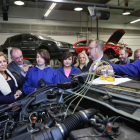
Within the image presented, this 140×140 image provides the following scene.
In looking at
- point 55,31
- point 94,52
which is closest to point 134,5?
point 55,31

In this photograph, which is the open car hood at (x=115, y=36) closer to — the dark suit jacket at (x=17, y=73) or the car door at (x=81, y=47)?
the car door at (x=81, y=47)

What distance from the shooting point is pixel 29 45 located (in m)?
6.64

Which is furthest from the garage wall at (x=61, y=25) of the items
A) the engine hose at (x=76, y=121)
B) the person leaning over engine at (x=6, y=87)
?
the engine hose at (x=76, y=121)

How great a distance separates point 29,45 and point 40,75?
15.4 ft

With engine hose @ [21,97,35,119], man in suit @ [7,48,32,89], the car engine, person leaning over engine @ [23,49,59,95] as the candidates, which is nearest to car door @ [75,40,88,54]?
man in suit @ [7,48,32,89]

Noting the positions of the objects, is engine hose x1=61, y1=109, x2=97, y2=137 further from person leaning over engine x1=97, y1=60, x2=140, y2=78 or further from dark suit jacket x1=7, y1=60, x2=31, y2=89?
dark suit jacket x1=7, y1=60, x2=31, y2=89

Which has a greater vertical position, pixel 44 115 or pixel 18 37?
pixel 18 37

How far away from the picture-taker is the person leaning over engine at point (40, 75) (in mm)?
2297

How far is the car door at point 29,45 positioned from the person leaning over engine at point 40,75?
4.34 m

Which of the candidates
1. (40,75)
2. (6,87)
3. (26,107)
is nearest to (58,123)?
(26,107)

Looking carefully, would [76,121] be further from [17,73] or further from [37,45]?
[37,45]

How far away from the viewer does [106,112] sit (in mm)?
1090

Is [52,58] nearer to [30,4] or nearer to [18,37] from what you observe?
[18,37]

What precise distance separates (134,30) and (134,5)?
3338 millimetres
